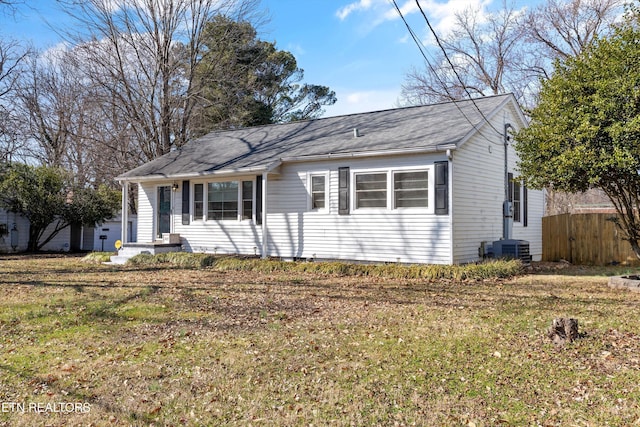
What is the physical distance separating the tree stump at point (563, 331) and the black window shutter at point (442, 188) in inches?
235

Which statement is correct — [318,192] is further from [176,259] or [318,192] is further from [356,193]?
[176,259]

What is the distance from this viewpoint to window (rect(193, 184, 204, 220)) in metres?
15.6

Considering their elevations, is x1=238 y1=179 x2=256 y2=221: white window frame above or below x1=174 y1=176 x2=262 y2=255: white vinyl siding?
above

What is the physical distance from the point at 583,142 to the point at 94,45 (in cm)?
2045

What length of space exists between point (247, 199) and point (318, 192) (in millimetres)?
2461

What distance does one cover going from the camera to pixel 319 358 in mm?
5051

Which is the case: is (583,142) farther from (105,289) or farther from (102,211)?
(102,211)

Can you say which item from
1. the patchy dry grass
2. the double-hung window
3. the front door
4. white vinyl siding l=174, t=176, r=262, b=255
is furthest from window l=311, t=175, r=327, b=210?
the front door

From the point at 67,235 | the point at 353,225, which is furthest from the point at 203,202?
the point at 67,235

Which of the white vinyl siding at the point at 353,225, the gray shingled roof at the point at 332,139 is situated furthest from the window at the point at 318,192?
the gray shingled roof at the point at 332,139

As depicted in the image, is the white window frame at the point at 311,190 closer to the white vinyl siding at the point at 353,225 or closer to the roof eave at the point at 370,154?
the white vinyl siding at the point at 353,225

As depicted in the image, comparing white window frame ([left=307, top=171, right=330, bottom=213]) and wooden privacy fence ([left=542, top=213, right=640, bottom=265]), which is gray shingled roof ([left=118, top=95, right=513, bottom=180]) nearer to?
white window frame ([left=307, top=171, right=330, bottom=213])

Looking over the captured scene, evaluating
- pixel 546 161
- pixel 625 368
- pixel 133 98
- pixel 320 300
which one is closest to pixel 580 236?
pixel 546 161

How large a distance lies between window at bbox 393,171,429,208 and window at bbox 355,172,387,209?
0.32m
